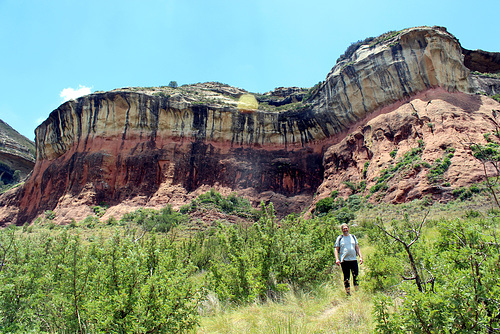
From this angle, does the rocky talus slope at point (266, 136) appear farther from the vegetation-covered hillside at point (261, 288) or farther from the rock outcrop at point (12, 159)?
the rock outcrop at point (12, 159)

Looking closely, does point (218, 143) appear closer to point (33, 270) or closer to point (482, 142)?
point (482, 142)

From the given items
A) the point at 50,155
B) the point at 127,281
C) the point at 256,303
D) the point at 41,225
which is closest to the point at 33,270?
the point at 127,281

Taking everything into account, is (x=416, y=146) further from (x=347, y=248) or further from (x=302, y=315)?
(x=302, y=315)

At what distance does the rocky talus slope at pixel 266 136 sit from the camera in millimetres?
27156

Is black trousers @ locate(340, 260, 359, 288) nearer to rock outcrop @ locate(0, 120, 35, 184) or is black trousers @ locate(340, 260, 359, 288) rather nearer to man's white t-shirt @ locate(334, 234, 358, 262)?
man's white t-shirt @ locate(334, 234, 358, 262)

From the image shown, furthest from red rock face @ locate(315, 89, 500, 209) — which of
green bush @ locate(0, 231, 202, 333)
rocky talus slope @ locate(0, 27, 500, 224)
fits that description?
green bush @ locate(0, 231, 202, 333)

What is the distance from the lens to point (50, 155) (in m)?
38.4

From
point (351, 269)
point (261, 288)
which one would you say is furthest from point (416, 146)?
point (261, 288)

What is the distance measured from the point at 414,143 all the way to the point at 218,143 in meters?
23.1

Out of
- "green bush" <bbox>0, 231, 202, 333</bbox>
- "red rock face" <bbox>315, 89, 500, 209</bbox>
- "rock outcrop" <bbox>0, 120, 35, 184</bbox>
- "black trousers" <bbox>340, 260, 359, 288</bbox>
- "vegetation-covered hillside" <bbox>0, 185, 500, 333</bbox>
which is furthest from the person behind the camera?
"rock outcrop" <bbox>0, 120, 35, 184</bbox>

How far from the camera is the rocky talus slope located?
27156 millimetres

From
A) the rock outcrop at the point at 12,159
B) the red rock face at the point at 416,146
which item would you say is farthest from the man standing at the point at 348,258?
the rock outcrop at the point at 12,159

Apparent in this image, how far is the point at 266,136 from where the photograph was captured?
3938cm

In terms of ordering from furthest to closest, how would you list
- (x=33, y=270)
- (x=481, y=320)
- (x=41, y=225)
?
(x=41, y=225), (x=33, y=270), (x=481, y=320)
